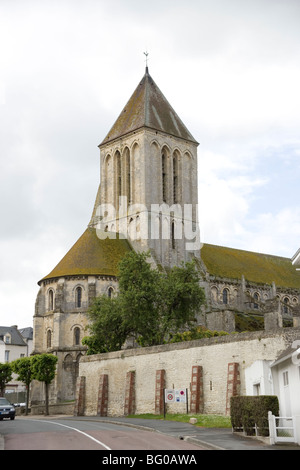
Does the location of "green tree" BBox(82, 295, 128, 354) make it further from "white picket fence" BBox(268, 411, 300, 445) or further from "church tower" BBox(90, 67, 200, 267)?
"white picket fence" BBox(268, 411, 300, 445)

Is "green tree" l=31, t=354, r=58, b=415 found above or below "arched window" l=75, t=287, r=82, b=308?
below

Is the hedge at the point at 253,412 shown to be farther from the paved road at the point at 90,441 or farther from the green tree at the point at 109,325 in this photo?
the green tree at the point at 109,325

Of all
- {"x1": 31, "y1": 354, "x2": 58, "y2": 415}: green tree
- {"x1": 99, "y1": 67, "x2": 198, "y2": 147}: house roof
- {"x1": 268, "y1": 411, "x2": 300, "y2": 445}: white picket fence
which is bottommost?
{"x1": 268, "y1": 411, "x2": 300, "y2": 445}: white picket fence

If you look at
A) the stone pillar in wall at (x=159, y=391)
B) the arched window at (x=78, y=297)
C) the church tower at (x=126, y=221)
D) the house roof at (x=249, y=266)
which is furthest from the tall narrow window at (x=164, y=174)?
the stone pillar in wall at (x=159, y=391)

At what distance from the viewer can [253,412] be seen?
70.8 feet

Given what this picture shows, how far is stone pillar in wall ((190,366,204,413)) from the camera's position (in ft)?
109

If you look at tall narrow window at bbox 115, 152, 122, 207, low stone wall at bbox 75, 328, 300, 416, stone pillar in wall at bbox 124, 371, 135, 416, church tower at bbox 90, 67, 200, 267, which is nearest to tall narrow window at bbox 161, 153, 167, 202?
church tower at bbox 90, 67, 200, 267

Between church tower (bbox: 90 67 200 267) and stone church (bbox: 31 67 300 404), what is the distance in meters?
0.11

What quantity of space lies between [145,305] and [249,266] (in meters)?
38.7
